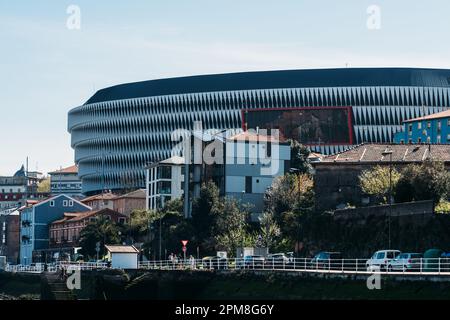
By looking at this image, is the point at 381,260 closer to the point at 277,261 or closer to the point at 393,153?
the point at 277,261

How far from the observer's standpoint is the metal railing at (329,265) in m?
85.1

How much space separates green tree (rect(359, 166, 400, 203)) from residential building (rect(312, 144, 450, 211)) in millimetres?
1310

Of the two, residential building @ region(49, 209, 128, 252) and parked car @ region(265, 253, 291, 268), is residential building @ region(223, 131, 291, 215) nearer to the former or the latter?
residential building @ region(49, 209, 128, 252)

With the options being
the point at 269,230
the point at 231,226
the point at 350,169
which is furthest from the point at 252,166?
the point at 350,169

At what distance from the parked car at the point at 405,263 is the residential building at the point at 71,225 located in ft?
286

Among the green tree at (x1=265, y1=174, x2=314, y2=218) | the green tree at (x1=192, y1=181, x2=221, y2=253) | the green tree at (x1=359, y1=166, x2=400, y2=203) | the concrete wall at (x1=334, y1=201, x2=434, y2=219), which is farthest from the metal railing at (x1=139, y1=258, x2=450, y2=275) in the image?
the green tree at (x1=265, y1=174, x2=314, y2=218)

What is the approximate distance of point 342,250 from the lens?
115m

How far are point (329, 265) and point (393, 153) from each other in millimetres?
46062

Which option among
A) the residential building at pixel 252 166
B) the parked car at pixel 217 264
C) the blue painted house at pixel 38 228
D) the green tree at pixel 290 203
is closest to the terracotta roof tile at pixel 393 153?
the green tree at pixel 290 203

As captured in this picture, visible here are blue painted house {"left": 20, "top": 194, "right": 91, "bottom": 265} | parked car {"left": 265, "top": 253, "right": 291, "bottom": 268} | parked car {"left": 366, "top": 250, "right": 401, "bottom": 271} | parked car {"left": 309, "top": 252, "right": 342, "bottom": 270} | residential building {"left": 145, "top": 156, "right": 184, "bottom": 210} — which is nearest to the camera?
parked car {"left": 366, "top": 250, "right": 401, "bottom": 271}

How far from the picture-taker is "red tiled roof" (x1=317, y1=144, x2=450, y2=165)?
133m

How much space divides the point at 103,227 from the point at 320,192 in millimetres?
36561
